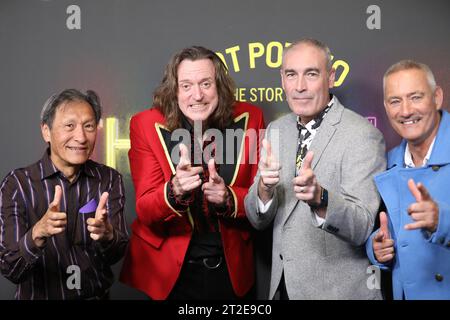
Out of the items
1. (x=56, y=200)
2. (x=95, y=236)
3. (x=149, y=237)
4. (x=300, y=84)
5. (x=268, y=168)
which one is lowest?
(x=149, y=237)

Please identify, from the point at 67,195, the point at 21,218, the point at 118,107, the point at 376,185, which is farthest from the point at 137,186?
the point at 376,185

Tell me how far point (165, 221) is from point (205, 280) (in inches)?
10.4

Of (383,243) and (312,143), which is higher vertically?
(312,143)

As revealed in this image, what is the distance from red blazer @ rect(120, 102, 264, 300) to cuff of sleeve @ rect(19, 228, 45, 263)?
42 cm

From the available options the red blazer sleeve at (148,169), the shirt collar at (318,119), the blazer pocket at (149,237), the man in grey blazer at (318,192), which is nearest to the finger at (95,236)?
the red blazer sleeve at (148,169)

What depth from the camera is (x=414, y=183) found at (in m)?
1.83

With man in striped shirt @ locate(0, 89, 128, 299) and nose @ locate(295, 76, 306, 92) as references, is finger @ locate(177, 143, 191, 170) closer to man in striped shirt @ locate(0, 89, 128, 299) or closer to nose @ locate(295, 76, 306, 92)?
man in striped shirt @ locate(0, 89, 128, 299)

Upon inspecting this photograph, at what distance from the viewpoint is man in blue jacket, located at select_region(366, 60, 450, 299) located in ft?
6.06

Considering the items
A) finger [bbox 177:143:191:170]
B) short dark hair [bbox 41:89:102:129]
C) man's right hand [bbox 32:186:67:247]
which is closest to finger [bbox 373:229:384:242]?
finger [bbox 177:143:191:170]

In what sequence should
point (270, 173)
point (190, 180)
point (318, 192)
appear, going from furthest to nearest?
point (190, 180) → point (270, 173) → point (318, 192)

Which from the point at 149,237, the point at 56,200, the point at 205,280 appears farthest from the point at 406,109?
the point at 56,200

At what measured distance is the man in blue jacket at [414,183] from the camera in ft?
6.06

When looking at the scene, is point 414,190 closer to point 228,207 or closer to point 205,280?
point 228,207

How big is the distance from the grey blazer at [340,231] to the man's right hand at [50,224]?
0.63 meters
